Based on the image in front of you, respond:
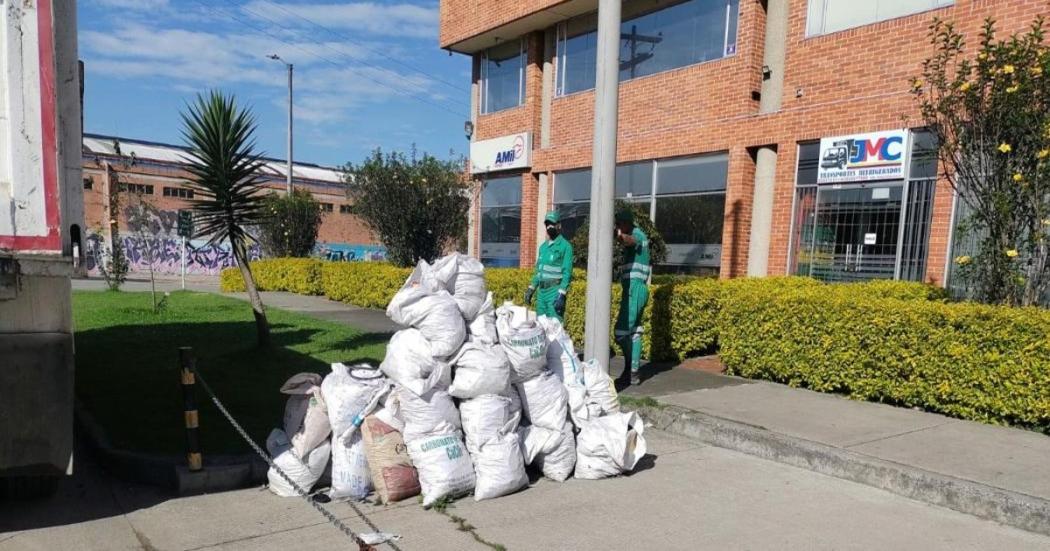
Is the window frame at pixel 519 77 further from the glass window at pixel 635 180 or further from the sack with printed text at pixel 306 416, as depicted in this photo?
the sack with printed text at pixel 306 416

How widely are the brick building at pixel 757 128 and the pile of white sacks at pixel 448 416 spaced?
17.2 ft

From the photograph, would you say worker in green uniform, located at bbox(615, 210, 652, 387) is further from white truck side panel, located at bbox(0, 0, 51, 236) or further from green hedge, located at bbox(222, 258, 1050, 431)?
white truck side panel, located at bbox(0, 0, 51, 236)

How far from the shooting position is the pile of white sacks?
14.0 feet

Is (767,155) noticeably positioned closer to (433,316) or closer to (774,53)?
(774,53)

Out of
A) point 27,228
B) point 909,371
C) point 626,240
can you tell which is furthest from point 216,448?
point 909,371

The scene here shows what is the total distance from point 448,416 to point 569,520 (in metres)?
1.01

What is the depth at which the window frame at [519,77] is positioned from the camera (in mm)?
16750

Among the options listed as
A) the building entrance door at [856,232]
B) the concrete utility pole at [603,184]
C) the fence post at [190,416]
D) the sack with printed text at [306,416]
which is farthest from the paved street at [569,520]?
the building entrance door at [856,232]

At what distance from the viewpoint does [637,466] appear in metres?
4.99

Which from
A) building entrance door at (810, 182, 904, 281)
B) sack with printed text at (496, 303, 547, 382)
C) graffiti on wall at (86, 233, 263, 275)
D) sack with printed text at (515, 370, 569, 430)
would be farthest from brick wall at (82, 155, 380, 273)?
sack with printed text at (515, 370, 569, 430)

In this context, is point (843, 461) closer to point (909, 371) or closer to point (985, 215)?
point (909, 371)

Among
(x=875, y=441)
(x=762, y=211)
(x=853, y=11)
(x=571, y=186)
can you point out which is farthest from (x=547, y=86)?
(x=875, y=441)

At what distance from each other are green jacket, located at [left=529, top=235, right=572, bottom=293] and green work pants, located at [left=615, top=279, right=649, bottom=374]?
2.08 ft

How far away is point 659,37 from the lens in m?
13.2
